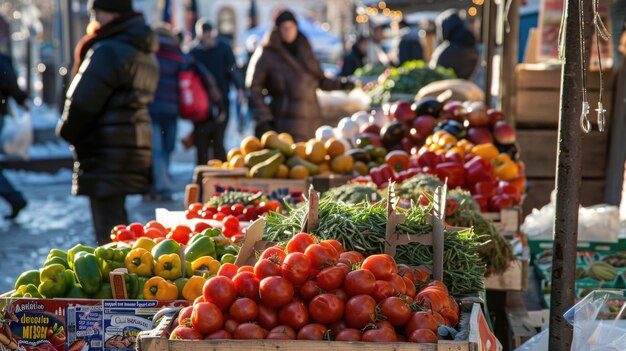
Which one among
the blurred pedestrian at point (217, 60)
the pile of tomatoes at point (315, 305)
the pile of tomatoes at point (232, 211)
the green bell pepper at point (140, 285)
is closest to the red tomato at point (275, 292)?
the pile of tomatoes at point (315, 305)

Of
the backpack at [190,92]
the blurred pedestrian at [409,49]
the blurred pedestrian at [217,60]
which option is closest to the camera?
the backpack at [190,92]

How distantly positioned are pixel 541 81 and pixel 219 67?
5572 mm

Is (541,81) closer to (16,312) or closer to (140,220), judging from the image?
(140,220)

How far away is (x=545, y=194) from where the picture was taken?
8766 mm

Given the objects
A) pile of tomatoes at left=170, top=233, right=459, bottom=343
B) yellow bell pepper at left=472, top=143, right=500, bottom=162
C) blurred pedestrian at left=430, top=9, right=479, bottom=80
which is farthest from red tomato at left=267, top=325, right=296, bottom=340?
blurred pedestrian at left=430, top=9, right=479, bottom=80

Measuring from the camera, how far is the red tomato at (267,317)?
301 cm

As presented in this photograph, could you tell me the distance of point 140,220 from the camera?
9.87 metres

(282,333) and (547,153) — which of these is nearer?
(282,333)

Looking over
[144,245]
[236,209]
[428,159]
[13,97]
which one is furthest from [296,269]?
[13,97]

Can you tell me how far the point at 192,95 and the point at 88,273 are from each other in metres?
7.65

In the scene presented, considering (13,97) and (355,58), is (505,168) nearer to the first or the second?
(13,97)

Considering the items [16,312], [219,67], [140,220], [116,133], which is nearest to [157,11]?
[219,67]

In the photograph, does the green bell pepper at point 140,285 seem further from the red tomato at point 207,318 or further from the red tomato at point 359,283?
the red tomato at point 359,283

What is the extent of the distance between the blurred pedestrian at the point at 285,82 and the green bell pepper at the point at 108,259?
579 centimetres
